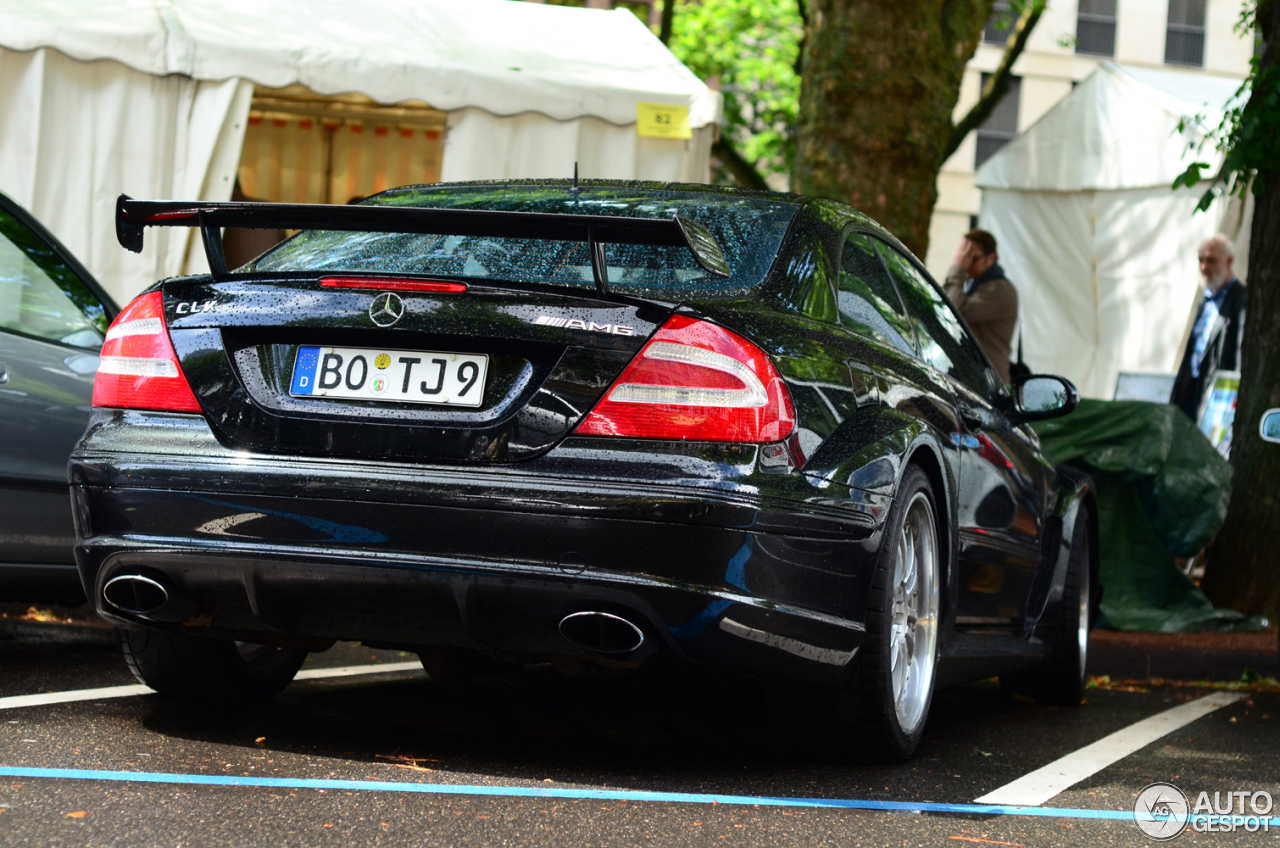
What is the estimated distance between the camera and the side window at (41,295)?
209 inches

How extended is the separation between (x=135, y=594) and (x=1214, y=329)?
323 inches

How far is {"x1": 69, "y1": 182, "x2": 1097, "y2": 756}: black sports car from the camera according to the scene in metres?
3.36

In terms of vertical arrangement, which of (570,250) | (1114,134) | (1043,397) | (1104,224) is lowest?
(1043,397)

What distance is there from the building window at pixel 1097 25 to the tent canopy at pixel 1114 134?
24.3 metres

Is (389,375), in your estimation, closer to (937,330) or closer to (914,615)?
(914,615)

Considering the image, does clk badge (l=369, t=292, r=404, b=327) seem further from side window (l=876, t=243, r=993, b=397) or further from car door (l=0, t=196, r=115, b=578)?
car door (l=0, t=196, r=115, b=578)

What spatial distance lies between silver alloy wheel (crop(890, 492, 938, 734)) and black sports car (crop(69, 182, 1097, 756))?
0.05 metres

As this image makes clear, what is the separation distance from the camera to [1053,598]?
18.4ft

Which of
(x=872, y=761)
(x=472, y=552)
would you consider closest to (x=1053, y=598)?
(x=872, y=761)

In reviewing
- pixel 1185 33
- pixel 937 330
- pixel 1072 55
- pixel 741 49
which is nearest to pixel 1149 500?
pixel 937 330

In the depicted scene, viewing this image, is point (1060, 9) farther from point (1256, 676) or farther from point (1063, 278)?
point (1256, 676)

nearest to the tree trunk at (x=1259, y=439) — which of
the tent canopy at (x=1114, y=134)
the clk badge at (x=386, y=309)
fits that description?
the clk badge at (x=386, y=309)

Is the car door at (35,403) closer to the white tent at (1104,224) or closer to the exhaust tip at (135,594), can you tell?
the exhaust tip at (135,594)

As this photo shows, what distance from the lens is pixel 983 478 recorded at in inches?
187
